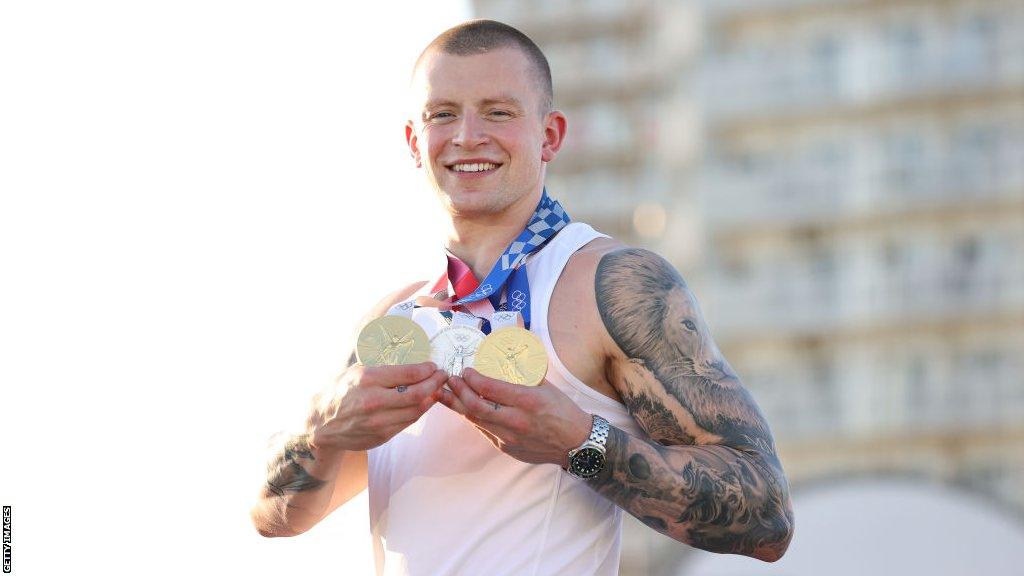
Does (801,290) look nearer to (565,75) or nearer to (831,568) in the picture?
(565,75)

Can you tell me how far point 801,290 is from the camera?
2191 inches

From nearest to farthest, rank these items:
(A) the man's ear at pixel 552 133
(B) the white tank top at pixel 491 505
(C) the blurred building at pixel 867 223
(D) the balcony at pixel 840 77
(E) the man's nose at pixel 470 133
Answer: (B) the white tank top at pixel 491 505
(E) the man's nose at pixel 470 133
(A) the man's ear at pixel 552 133
(C) the blurred building at pixel 867 223
(D) the balcony at pixel 840 77

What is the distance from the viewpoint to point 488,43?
603cm

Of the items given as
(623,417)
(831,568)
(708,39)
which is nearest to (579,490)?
(623,417)

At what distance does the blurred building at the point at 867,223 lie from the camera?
173 ft

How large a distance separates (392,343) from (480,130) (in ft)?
2.97

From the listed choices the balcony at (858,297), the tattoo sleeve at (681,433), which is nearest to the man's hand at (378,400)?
the tattoo sleeve at (681,433)

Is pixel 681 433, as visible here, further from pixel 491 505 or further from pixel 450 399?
pixel 450 399

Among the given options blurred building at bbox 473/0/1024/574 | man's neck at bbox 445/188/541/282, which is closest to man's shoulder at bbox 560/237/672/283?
man's neck at bbox 445/188/541/282

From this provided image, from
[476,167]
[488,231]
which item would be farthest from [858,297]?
[476,167]

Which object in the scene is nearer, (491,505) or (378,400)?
(378,400)

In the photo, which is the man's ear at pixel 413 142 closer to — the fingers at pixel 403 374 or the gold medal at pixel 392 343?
the gold medal at pixel 392 343

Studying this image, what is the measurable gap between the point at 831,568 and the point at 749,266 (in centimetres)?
4853

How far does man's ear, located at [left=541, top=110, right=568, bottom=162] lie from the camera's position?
6.17 m
